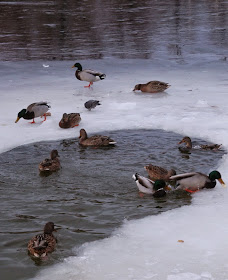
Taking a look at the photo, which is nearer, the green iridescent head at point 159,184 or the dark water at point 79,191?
the dark water at point 79,191

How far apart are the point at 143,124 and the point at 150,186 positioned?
3.57 metres

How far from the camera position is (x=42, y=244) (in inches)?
237

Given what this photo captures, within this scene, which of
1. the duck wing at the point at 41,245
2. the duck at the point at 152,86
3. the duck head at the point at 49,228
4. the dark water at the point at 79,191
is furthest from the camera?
the duck at the point at 152,86

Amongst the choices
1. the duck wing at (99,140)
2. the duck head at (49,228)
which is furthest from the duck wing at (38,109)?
the duck head at (49,228)

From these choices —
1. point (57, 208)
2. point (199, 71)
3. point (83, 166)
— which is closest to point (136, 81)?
point (199, 71)

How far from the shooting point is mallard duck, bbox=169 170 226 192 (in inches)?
309

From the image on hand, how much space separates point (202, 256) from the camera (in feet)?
19.8

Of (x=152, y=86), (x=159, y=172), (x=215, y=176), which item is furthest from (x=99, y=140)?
(x=152, y=86)

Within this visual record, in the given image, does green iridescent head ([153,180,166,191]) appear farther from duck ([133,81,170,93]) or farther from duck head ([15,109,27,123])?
duck ([133,81,170,93])

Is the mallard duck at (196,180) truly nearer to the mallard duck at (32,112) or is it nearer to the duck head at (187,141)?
the duck head at (187,141)

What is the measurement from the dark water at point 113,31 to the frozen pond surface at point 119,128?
3.0 inches

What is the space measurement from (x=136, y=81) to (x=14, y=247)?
30.3ft

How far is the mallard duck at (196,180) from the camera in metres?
7.85

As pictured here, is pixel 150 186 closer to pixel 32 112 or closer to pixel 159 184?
pixel 159 184
